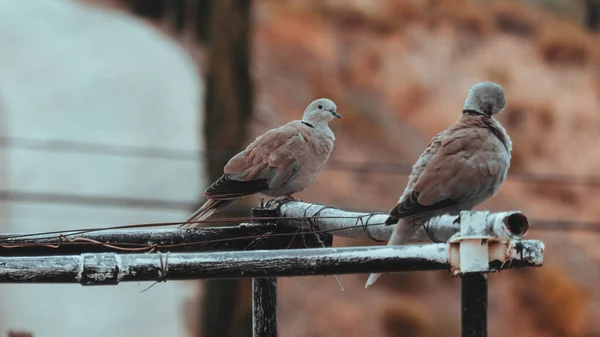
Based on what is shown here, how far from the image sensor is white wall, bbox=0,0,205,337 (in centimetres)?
1420

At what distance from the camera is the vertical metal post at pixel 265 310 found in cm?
270

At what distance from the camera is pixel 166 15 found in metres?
19.3

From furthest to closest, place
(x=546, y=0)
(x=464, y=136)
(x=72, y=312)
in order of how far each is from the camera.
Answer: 1. (x=546, y=0)
2. (x=72, y=312)
3. (x=464, y=136)

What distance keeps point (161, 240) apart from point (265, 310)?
336 mm

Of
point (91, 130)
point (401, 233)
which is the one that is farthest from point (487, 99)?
point (91, 130)

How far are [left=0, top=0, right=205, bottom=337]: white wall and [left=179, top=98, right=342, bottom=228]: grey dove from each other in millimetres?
10030

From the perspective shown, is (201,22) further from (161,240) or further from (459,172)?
(161,240)

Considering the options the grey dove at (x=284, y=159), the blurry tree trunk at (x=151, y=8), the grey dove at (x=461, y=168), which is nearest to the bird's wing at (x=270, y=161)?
the grey dove at (x=284, y=159)

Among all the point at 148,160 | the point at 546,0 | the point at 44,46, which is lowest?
the point at 148,160

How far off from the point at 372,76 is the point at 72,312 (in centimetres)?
749

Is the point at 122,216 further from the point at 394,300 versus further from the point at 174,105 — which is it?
the point at 394,300

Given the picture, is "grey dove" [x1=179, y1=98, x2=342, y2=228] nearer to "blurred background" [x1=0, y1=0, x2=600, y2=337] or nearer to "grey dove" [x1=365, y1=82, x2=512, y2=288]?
"grey dove" [x1=365, y1=82, x2=512, y2=288]

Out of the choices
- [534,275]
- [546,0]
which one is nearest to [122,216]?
[534,275]

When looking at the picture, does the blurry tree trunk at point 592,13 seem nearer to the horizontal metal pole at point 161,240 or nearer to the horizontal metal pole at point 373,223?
the horizontal metal pole at point 373,223
